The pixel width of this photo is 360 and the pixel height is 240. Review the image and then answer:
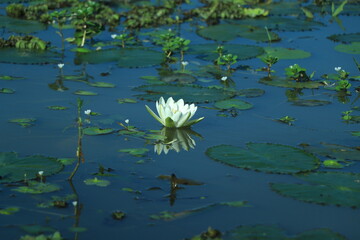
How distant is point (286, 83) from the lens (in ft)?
21.4

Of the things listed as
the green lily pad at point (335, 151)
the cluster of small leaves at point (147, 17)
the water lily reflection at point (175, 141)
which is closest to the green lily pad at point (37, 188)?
the water lily reflection at point (175, 141)

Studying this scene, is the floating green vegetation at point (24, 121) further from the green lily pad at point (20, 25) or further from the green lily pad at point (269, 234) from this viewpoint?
the green lily pad at point (20, 25)

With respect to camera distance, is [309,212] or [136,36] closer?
[309,212]

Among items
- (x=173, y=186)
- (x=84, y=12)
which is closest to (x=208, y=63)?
(x=84, y=12)

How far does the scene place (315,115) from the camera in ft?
18.5

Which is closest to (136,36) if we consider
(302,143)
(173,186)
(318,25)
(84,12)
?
(84,12)

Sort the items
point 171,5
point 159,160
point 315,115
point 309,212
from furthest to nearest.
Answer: point 171,5 → point 315,115 → point 159,160 → point 309,212

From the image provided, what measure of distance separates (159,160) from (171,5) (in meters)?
6.38

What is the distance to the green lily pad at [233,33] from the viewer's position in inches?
334

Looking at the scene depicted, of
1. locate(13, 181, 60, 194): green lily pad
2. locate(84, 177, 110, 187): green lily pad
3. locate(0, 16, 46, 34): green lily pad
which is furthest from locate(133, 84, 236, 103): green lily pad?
locate(0, 16, 46, 34): green lily pad

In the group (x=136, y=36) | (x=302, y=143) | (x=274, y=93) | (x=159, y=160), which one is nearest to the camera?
(x=159, y=160)

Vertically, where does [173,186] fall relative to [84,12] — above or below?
below

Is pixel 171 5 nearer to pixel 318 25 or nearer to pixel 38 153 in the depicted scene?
pixel 318 25

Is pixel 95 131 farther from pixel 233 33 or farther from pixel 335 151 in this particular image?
pixel 233 33
